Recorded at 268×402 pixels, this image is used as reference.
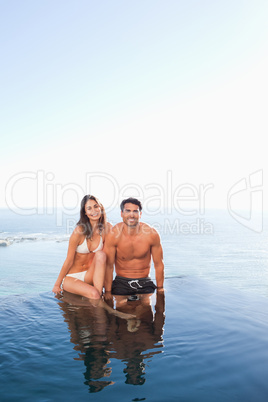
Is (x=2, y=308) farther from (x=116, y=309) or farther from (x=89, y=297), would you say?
(x=116, y=309)

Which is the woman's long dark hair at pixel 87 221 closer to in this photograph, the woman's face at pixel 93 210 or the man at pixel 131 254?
the woman's face at pixel 93 210

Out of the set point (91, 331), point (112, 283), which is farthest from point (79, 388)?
point (112, 283)

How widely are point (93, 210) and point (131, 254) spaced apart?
1.15 metres

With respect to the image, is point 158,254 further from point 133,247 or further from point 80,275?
point 80,275

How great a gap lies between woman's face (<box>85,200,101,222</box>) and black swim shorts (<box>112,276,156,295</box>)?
1.38 metres

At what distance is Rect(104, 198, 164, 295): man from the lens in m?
6.01

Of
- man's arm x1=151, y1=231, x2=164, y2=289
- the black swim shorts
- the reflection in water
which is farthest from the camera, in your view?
the black swim shorts

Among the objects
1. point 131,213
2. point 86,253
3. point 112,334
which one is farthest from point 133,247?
point 112,334

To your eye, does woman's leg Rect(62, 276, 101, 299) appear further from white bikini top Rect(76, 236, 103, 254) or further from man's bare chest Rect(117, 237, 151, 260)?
man's bare chest Rect(117, 237, 151, 260)

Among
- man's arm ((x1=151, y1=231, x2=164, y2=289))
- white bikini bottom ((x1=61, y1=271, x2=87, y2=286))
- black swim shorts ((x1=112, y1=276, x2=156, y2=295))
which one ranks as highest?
man's arm ((x1=151, y1=231, x2=164, y2=289))

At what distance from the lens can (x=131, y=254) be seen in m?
6.10

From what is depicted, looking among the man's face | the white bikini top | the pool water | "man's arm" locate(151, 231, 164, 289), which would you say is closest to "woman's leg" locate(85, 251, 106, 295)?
the white bikini top

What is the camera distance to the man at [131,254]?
6012 mm

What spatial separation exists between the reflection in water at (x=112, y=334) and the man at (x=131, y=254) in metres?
0.27
